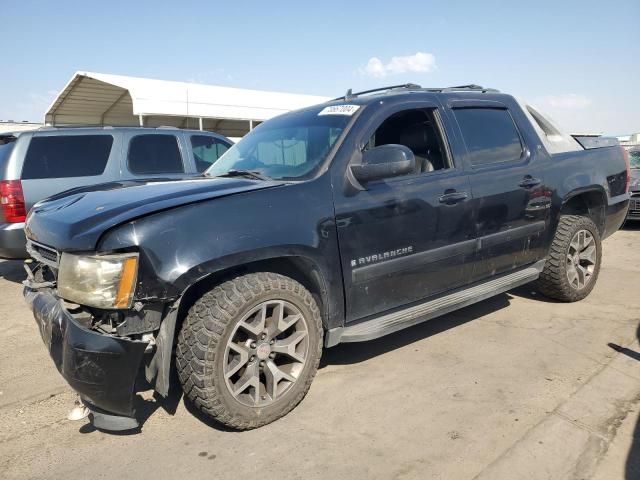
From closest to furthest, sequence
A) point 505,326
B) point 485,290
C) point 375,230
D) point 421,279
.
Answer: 1. point 375,230
2. point 421,279
3. point 485,290
4. point 505,326

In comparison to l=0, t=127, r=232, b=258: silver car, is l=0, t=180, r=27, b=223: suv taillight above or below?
below

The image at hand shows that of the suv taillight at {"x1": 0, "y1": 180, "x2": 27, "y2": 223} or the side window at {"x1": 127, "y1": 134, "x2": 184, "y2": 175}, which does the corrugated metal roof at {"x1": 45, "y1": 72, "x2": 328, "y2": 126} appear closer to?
the side window at {"x1": 127, "y1": 134, "x2": 184, "y2": 175}

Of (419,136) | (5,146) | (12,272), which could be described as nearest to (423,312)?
(419,136)

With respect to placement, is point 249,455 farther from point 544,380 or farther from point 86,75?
point 86,75

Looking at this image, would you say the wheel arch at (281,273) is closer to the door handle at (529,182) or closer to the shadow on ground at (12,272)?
the door handle at (529,182)

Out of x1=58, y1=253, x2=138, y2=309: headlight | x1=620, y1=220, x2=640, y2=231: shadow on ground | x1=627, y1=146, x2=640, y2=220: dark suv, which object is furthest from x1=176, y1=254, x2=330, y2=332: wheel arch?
x1=620, y1=220, x2=640, y2=231: shadow on ground

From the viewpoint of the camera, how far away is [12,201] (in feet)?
16.7

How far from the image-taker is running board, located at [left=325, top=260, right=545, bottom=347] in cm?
288

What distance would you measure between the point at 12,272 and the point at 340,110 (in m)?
5.64

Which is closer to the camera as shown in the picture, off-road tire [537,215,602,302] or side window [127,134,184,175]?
off-road tire [537,215,602,302]

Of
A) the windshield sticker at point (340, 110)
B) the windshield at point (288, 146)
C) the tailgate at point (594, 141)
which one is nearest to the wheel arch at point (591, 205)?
the tailgate at point (594, 141)

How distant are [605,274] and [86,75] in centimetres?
1783

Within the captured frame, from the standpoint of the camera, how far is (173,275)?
86.7 inches

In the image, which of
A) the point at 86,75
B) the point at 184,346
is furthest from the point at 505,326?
the point at 86,75
